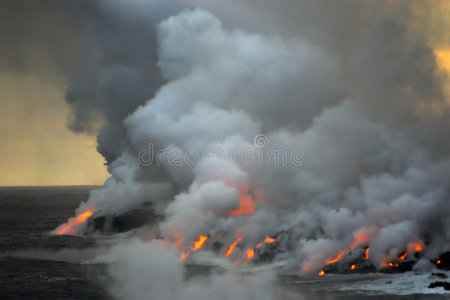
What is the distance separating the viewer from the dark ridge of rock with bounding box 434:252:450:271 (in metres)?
67.4

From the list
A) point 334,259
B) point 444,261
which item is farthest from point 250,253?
point 444,261

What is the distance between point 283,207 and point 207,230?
1423cm

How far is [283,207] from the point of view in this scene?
3760 inches

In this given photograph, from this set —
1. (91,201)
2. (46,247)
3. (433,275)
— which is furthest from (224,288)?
(91,201)

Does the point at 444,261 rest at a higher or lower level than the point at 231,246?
lower

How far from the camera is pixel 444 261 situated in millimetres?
68125

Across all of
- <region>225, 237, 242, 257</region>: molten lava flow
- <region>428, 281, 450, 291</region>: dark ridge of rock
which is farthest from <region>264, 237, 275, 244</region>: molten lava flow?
<region>428, 281, 450, 291</region>: dark ridge of rock

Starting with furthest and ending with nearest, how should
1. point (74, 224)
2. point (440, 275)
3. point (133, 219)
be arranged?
1. point (74, 224)
2. point (133, 219)
3. point (440, 275)

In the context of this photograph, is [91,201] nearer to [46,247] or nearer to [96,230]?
[96,230]

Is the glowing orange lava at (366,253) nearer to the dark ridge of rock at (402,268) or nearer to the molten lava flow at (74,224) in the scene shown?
the dark ridge of rock at (402,268)

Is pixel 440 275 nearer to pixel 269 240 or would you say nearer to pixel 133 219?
pixel 269 240

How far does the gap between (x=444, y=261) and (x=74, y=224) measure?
273 feet

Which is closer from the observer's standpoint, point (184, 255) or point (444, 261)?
point (444, 261)

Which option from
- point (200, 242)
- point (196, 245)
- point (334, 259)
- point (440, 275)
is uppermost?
point (200, 242)
